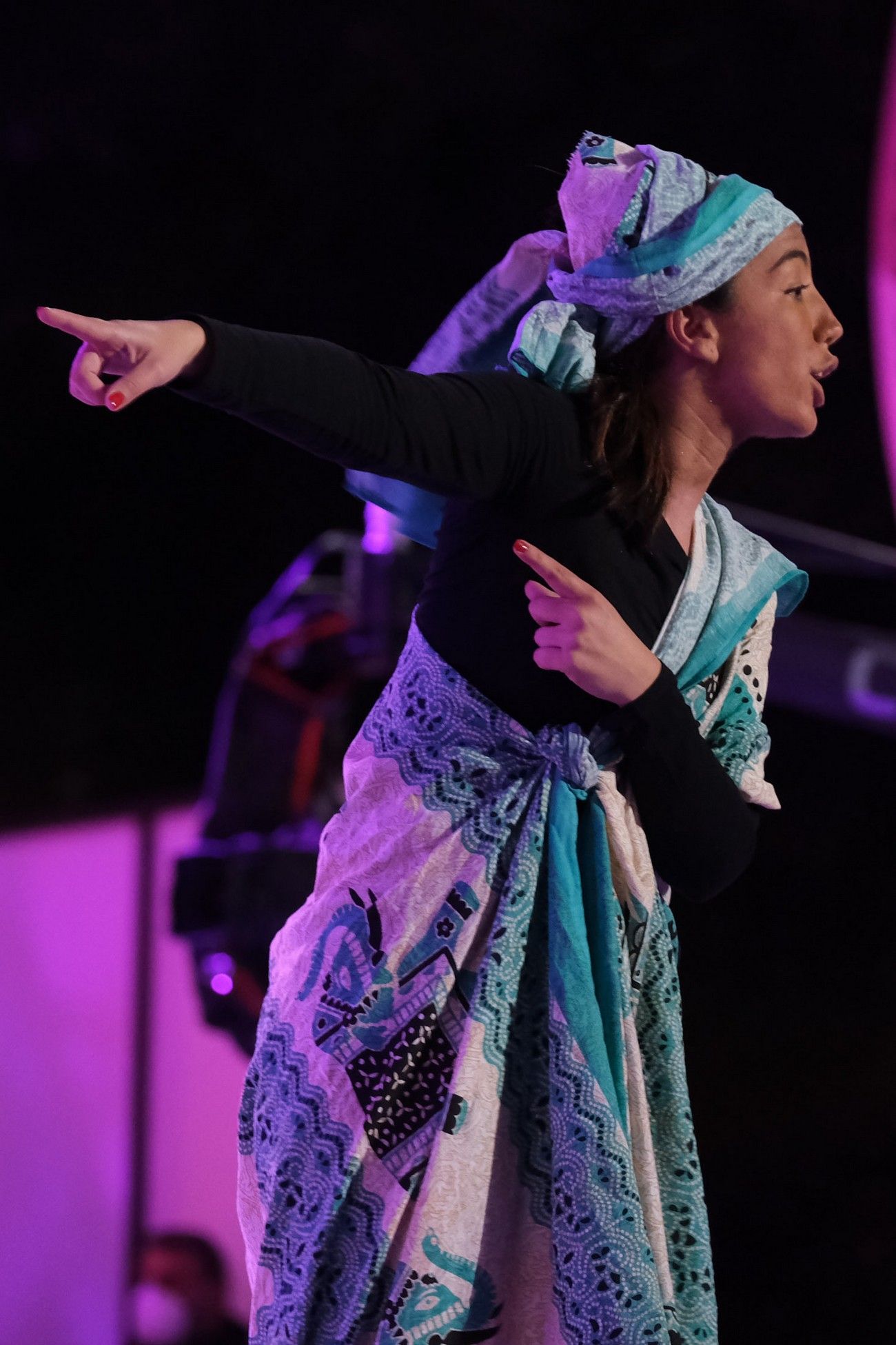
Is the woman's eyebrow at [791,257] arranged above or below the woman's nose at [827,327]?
above

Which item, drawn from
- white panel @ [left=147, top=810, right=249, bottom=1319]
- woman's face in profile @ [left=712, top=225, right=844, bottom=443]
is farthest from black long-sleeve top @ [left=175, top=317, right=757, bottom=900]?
white panel @ [left=147, top=810, right=249, bottom=1319]

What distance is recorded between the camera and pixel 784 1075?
220 centimetres

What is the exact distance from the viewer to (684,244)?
100 cm

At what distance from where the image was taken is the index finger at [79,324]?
2.49 feet

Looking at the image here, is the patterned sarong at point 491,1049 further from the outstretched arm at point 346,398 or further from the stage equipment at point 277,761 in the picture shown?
the stage equipment at point 277,761

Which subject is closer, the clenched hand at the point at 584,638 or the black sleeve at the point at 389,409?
the black sleeve at the point at 389,409

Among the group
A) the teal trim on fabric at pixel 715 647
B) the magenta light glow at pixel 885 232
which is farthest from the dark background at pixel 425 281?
the teal trim on fabric at pixel 715 647

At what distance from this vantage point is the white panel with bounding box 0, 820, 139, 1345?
1.56 metres

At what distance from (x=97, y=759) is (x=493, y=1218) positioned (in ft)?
5.78

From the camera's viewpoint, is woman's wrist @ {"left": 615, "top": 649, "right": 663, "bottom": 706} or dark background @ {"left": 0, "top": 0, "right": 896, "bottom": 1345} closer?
woman's wrist @ {"left": 615, "top": 649, "right": 663, "bottom": 706}

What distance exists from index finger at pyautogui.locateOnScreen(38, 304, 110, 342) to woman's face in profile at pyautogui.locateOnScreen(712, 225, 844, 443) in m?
0.45

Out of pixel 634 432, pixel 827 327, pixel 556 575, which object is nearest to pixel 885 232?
pixel 827 327

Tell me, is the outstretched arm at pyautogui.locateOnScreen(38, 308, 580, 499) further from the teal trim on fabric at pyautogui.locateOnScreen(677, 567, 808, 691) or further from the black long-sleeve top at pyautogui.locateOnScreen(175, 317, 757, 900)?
the teal trim on fabric at pyautogui.locateOnScreen(677, 567, 808, 691)

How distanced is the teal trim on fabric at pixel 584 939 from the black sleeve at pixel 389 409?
0.22 m
